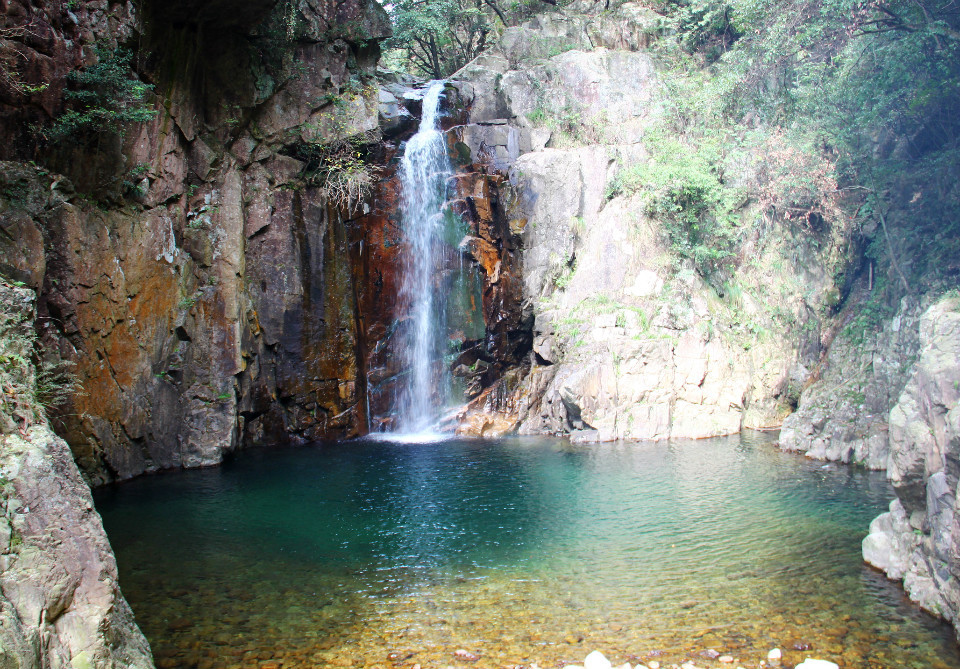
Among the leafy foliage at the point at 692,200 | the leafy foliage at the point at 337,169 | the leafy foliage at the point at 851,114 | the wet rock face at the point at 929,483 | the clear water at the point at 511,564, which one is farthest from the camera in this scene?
the leafy foliage at the point at 692,200

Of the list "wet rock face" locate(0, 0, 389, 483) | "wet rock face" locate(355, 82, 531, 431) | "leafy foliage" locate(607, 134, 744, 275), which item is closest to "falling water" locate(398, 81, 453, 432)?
"wet rock face" locate(355, 82, 531, 431)

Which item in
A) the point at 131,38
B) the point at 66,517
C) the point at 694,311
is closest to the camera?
the point at 66,517

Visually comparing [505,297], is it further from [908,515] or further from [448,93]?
[908,515]

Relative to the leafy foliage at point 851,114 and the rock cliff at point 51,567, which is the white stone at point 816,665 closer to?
the rock cliff at point 51,567

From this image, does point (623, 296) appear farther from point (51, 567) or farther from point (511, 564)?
point (51, 567)

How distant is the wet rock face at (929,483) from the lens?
587cm

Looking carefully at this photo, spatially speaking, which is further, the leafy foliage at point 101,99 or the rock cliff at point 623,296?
the rock cliff at point 623,296

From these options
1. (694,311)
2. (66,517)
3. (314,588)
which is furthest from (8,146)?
(694,311)

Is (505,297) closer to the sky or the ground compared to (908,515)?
closer to the sky

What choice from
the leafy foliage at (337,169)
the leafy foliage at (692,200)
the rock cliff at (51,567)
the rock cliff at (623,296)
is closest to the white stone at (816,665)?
the rock cliff at (51,567)

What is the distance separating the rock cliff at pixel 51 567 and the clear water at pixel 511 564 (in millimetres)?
1364

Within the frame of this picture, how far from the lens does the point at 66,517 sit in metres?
4.62

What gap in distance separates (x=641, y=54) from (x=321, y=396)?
1648 cm

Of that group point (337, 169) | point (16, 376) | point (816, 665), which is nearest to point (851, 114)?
point (337, 169)
